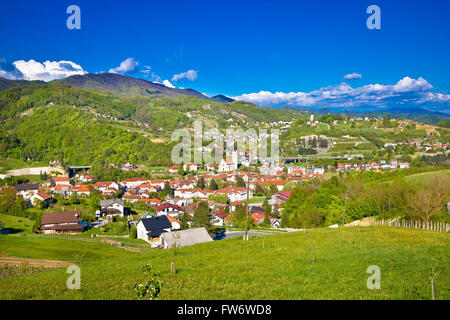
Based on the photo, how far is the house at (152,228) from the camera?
40.5 metres

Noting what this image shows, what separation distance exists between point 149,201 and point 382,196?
1904 inches

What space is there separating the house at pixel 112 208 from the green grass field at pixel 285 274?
42.9m

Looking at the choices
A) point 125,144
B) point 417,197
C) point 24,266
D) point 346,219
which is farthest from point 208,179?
point 24,266

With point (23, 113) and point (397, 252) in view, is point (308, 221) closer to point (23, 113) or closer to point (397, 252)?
point (397, 252)

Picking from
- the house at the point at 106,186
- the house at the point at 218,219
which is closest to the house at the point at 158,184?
the house at the point at 106,186

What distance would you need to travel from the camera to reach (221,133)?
176 metres

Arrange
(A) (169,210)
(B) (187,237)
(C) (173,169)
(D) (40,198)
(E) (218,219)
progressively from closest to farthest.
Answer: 1. (B) (187,237)
2. (E) (218,219)
3. (A) (169,210)
4. (D) (40,198)
5. (C) (173,169)

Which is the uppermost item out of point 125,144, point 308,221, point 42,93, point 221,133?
point 42,93

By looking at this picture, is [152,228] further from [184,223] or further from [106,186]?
[106,186]

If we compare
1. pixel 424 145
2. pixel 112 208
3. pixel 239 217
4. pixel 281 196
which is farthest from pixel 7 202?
pixel 424 145

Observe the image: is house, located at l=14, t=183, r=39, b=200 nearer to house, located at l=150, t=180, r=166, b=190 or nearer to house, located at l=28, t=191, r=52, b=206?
house, located at l=28, t=191, r=52, b=206

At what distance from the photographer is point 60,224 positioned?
44.7 m

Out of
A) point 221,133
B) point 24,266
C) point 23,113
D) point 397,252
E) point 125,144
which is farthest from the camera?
point 221,133

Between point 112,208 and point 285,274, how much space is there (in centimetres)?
5275
